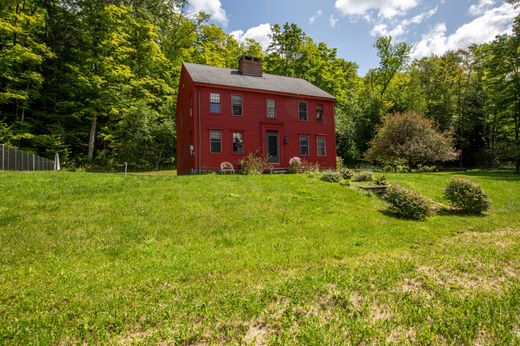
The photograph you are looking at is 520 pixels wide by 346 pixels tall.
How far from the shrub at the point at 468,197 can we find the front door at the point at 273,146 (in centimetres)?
1142

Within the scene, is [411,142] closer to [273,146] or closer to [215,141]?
[273,146]

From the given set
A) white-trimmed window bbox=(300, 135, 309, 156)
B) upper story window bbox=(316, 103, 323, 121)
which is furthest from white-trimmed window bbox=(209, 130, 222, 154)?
upper story window bbox=(316, 103, 323, 121)

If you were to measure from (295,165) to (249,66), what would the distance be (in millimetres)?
9596

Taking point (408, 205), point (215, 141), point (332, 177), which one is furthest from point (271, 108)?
point (408, 205)

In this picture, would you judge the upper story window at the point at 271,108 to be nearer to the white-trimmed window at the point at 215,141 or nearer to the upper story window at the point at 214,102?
the upper story window at the point at 214,102

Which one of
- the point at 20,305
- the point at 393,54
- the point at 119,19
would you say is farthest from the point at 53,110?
the point at 393,54

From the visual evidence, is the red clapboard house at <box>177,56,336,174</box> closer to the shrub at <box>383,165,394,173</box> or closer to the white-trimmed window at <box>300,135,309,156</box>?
the white-trimmed window at <box>300,135,309,156</box>

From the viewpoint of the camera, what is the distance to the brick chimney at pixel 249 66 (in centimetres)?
2230

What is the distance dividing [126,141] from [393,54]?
39493 mm

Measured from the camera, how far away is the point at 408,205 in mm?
9250

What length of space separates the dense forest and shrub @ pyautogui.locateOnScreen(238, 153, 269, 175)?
42.6ft

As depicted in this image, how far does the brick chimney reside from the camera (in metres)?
22.3

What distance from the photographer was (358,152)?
31406 millimetres

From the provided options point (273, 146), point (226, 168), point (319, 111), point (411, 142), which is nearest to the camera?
point (226, 168)
